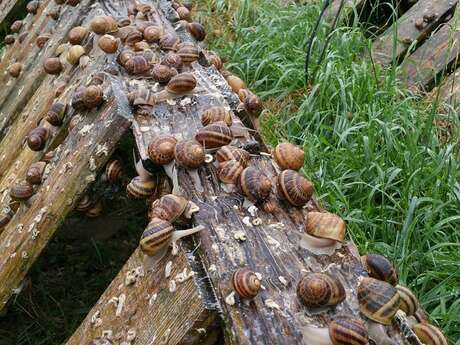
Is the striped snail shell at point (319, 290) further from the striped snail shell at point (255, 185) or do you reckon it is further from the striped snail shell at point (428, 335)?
the striped snail shell at point (255, 185)

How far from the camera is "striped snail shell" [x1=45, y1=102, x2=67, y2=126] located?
2.46 meters

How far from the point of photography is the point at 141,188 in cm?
206

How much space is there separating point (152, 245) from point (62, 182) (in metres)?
0.67

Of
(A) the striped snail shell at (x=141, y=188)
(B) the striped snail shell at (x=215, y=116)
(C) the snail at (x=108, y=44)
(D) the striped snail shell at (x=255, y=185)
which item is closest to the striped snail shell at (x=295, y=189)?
(D) the striped snail shell at (x=255, y=185)

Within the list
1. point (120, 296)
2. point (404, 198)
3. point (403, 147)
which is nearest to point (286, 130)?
point (403, 147)

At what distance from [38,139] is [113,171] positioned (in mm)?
468

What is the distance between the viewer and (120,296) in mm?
1804

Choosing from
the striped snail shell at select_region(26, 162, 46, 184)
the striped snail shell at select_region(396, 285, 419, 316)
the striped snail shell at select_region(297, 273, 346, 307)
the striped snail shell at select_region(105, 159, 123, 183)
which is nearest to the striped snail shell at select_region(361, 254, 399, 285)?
the striped snail shell at select_region(396, 285, 419, 316)

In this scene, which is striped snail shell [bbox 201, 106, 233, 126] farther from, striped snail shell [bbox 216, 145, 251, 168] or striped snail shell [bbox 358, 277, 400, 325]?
striped snail shell [bbox 358, 277, 400, 325]

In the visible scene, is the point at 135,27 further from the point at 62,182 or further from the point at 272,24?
the point at 272,24

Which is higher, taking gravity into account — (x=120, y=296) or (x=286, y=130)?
(x=120, y=296)

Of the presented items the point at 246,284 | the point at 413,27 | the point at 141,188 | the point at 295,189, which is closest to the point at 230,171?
the point at 295,189

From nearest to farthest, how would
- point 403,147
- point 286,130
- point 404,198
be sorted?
point 404,198 < point 403,147 < point 286,130

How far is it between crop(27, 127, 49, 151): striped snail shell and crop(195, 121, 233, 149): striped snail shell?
79 cm
